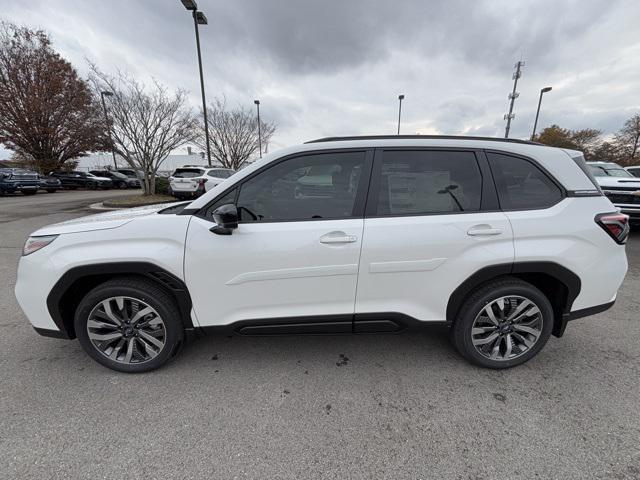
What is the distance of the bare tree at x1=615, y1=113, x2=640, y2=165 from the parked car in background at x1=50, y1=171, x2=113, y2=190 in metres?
52.5

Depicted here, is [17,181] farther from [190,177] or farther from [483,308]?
[483,308]

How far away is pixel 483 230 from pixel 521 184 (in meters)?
0.52

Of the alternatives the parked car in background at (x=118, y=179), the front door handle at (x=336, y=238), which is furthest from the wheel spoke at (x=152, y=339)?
the parked car in background at (x=118, y=179)

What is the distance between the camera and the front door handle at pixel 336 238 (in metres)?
2.15

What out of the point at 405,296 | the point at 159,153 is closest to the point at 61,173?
the point at 159,153

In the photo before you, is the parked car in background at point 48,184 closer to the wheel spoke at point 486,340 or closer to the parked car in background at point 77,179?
the parked car in background at point 77,179

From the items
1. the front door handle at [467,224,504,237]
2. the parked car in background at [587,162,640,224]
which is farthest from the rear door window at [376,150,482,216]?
the parked car in background at [587,162,640,224]

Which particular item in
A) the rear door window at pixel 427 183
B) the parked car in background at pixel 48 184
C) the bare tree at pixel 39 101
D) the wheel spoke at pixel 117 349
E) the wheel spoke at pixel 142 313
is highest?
the bare tree at pixel 39 101

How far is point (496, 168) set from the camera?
7.66 feet

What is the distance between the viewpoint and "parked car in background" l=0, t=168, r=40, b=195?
677 inches

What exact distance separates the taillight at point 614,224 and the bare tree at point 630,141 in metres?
43.7

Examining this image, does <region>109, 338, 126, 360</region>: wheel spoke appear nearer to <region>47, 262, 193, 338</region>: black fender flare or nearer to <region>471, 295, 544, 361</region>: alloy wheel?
<region>47, 262, 193, 338</region>: black fender flare

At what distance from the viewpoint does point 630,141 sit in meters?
33.7

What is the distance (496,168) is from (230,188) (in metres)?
2.06
